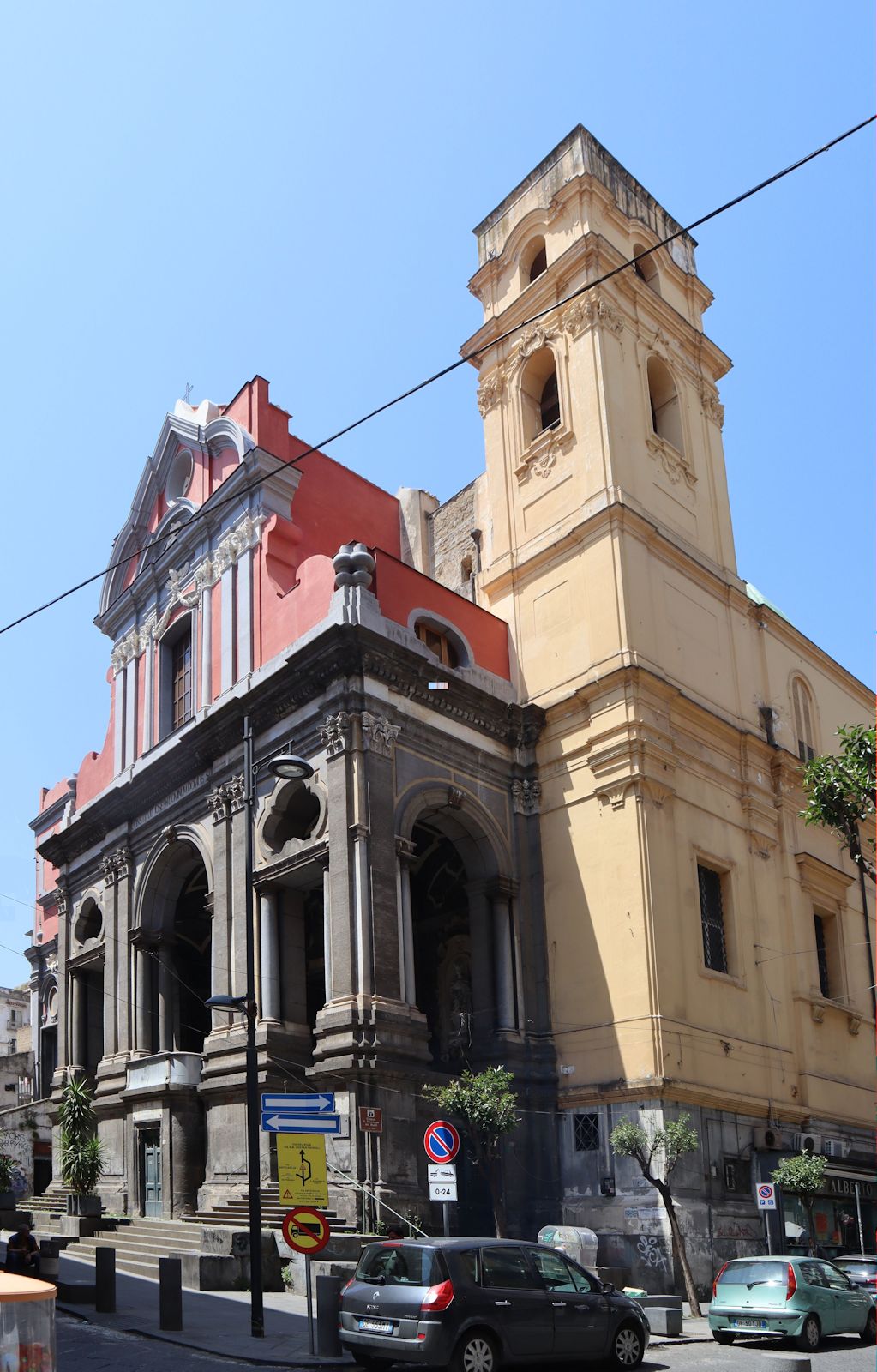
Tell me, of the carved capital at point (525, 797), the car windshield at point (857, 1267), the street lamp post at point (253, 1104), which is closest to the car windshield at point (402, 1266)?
the street lamp post at point (253, 1104)

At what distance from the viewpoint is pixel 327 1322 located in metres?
14.8

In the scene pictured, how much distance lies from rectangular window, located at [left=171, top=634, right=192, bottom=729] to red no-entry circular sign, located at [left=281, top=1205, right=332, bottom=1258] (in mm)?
17514

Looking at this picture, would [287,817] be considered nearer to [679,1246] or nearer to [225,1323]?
[679,1246]

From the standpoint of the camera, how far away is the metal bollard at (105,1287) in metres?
17.9

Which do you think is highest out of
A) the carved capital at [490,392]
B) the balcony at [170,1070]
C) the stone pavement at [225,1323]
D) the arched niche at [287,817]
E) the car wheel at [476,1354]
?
the carved capital at [490,392]

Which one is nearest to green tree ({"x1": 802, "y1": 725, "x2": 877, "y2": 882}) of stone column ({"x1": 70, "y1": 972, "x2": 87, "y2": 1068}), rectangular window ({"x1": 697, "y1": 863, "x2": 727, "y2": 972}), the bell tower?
rectangular window ({"x1": 697, "y1": 863, "x2": 727, "y2": 972})

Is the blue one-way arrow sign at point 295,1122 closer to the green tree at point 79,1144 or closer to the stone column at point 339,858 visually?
the stone column at point 339,858

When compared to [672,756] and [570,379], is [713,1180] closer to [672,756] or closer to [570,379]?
[672,756]

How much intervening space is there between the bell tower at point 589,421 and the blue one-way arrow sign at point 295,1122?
1402 cm

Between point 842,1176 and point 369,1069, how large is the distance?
11.7m

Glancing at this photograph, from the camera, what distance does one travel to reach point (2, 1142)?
3956cm

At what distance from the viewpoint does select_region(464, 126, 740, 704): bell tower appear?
2959 cm

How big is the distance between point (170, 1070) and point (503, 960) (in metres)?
6.98

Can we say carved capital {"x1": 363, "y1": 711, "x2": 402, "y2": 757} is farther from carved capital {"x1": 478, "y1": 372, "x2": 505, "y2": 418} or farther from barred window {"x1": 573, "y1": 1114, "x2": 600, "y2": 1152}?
carved capital {"x1": 478, "y1": 372, "x2": 505, "y2": 418}
